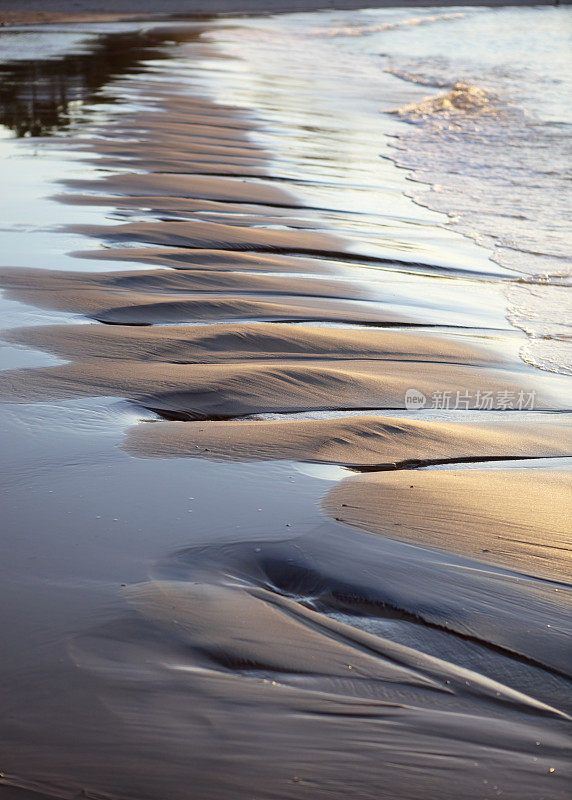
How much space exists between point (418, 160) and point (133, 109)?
347 cm

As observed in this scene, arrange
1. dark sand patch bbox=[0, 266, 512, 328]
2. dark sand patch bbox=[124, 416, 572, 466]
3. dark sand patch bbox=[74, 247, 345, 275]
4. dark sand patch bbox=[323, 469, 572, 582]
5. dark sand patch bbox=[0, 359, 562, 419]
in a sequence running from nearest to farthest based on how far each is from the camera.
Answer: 1. dark sand patch bbox=[323, 469, 572, 582]
2. dark sand patch bbox=[124, 416, 572, 466]
3. dark sand patch bbox=[0, 359, 562, 419]
4. dark sand patch bbox=[0, 266, 512, 328]
5. dark sand patch bbox=[74, 247, 345, 275]

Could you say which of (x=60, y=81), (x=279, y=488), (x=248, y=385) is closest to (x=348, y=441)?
(x=279, y=488)

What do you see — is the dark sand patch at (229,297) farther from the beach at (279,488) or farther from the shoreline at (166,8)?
the shoreline at (166,8)

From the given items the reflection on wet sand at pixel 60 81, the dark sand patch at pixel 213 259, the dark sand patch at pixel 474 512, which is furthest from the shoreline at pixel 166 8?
the dark sand patch at pixel 474 512

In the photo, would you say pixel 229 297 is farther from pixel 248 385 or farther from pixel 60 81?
pixel 60 81

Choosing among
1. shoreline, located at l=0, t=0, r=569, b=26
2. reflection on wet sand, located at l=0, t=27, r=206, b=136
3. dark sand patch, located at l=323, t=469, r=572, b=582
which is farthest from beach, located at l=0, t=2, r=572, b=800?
shoreline, located at l=0, t=0, r=569, b=26

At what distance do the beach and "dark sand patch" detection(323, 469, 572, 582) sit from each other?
0.01 metres

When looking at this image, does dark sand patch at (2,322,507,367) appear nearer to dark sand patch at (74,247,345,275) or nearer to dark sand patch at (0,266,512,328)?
dark sand patch at (0,266,512,328)

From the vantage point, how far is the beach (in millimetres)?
1650

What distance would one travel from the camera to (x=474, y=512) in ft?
8.11

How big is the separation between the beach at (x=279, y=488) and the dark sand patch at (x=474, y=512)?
0.01m

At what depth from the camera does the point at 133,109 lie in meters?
10.1

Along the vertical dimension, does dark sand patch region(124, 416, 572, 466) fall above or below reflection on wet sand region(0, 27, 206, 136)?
below

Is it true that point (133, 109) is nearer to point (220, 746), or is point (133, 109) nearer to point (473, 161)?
point (473, 161)
